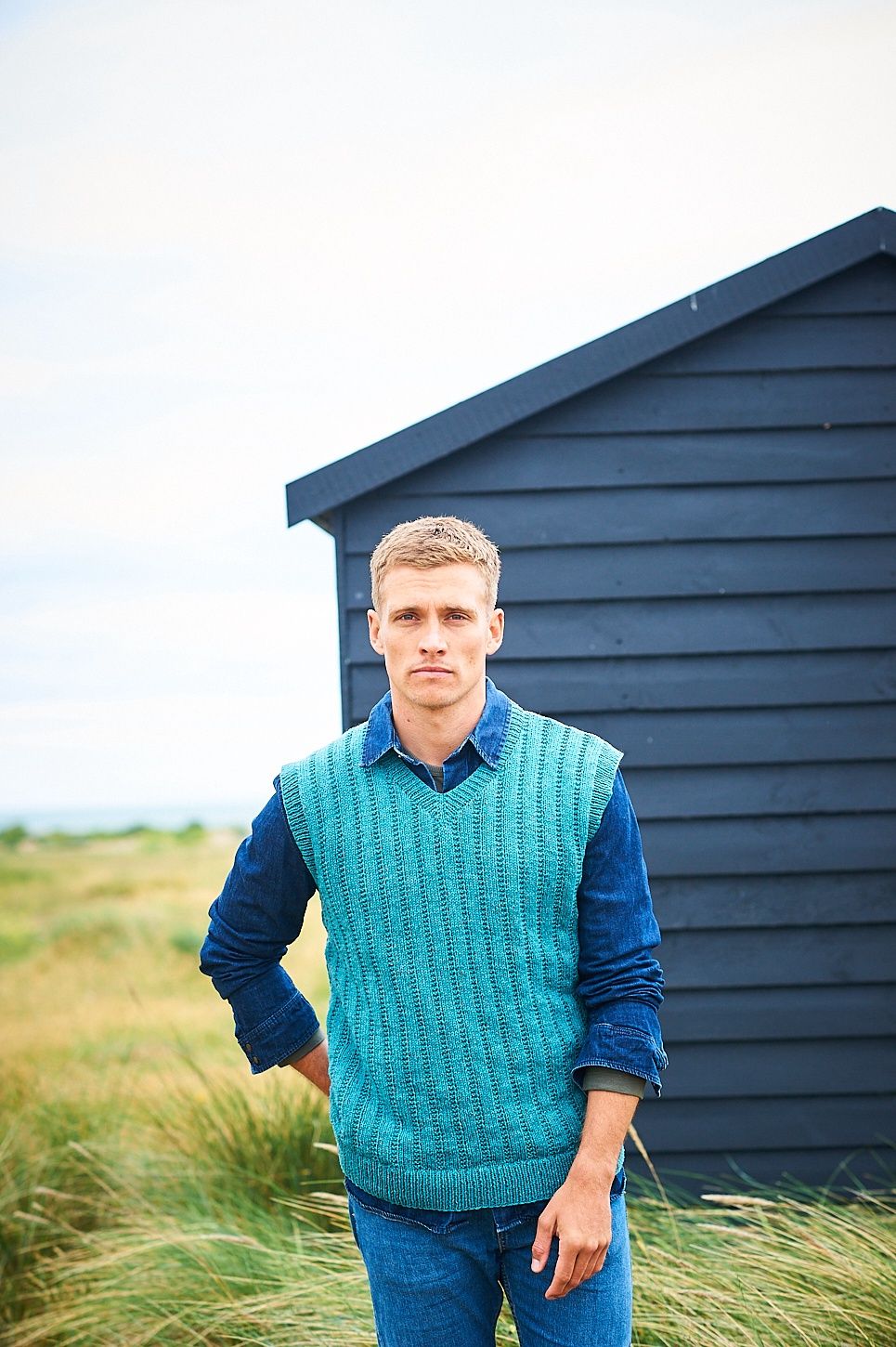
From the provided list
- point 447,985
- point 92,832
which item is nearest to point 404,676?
point 447,985

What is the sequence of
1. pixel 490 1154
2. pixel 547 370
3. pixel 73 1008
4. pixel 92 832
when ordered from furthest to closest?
pixel 92 832 → pixel 73 1008 → pixel 547 370 → pixel 490 1154

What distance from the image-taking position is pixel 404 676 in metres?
1.65

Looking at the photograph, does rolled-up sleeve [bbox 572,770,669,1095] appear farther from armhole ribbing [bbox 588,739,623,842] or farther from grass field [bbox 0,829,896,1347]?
grass field [bbox 0,829,896,1347]

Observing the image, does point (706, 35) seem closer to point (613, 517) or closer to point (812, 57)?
point (812, 57)

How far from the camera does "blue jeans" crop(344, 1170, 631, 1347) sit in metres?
1.58

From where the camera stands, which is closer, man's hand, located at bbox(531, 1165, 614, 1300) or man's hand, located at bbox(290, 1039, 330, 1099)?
man's hand, located at bbox(531, 1165, 614, 1300)

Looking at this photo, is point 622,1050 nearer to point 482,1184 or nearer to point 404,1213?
point 482,1184

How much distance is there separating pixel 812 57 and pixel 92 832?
46.2 metres

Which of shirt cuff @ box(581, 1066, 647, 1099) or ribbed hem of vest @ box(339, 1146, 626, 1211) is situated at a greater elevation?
shirt cuff @ box(581, 1066, 647, 1099)

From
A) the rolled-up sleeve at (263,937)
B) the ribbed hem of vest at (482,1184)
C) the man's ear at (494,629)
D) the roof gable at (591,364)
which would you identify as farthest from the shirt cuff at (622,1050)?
the roof gable at (591,364)

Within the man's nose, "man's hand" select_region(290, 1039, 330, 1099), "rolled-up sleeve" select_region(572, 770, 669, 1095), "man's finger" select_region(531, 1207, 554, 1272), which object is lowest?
"man's finger" select_region(531, 1207, 554, 1272)

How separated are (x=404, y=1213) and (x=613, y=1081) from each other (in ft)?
1.22

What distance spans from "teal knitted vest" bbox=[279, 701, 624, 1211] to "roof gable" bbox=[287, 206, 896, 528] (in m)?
2.19

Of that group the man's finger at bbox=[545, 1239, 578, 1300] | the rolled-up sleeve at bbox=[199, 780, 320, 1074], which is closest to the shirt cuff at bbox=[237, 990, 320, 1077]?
the rolled-up sleeve at bbox=[199, 780, 320, 1074]
